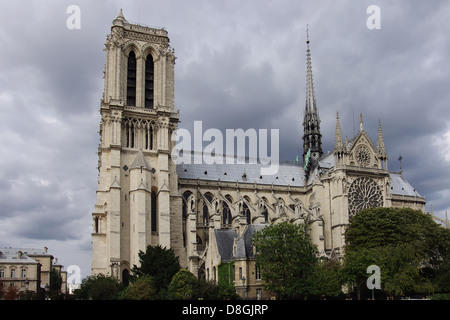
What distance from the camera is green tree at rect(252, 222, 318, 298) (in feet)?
164

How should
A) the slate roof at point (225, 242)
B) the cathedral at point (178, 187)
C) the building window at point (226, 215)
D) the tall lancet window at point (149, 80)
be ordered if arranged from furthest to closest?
the tall lancet window at point (149, 80) → the building window at point (226, 215) → the cathedral at point (178, 187) → the slate roof at point (225, 242)

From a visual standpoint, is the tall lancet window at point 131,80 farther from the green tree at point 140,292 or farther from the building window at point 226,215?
the green tree at point 140,292

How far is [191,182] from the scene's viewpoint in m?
75.2

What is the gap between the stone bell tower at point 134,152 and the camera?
210 feet

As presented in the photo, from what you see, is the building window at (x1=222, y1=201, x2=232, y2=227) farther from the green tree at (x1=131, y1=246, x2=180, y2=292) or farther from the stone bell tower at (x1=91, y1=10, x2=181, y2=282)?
the green tree at (x1=131, y1=246, x2=180, y2=292)

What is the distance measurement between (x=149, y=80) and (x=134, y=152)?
39.1ft

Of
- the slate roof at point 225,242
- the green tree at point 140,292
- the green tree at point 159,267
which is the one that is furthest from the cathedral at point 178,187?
the green tree at point 140,292

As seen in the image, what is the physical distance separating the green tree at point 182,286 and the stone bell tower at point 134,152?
525 inches

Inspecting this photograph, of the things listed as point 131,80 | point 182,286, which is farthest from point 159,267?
point 131,80

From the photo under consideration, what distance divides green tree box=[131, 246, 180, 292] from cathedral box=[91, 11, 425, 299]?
213 inches

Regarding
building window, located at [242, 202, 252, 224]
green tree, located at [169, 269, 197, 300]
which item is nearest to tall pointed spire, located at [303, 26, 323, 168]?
building window, located at [242, 202, 252, 224]

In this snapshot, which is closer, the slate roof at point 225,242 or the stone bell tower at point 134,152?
the slate roof at point 225,242
